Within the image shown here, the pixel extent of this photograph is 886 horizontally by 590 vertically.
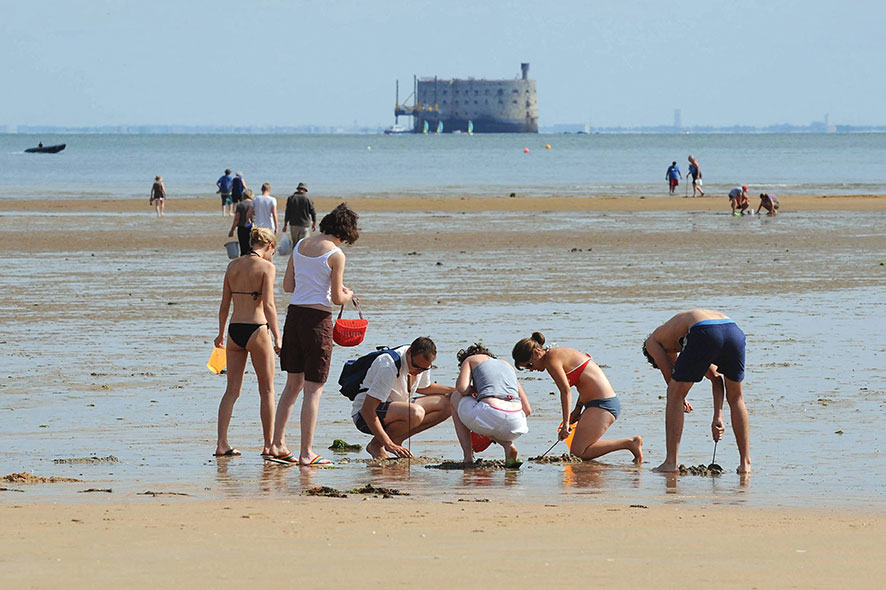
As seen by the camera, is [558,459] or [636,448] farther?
[558,459]

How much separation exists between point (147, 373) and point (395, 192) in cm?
4214

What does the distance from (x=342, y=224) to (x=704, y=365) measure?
235 cm

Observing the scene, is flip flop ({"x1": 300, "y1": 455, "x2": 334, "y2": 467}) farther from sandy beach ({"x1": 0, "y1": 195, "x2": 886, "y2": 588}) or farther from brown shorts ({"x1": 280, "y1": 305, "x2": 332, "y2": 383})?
brown shorts ({"x1": 280, "y1": 305, "x2": 332, "y2": 383})

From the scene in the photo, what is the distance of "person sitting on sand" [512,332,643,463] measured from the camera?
859 cm

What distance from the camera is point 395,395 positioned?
8789 millimetres

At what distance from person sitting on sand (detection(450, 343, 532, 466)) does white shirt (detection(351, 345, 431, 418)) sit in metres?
0.33

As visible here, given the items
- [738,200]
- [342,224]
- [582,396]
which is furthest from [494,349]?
[738,200]

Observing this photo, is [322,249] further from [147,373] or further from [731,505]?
[147,373]

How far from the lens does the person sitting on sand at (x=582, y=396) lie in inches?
338

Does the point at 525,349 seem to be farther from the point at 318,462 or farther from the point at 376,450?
the point at 318,462

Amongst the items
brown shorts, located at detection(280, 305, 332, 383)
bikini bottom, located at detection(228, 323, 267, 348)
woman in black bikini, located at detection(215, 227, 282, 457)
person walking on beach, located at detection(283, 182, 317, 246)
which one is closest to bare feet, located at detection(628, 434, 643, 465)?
brown shorts, located at detection(280, 305, 332, 383)

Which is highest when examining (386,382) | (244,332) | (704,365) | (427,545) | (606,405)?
(244,332)

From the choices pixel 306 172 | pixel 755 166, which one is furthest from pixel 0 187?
pixel 755 166

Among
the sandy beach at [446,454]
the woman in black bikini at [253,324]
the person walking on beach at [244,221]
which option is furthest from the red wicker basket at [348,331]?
the person walking on beach at [244,221]
